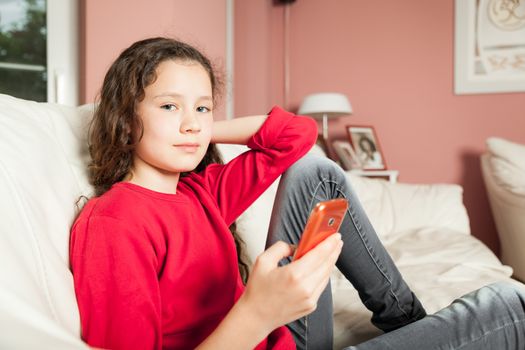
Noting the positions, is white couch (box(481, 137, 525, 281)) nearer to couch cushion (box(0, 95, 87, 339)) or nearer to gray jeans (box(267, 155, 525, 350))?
gray jeans (box(267, 155, 525, 350))

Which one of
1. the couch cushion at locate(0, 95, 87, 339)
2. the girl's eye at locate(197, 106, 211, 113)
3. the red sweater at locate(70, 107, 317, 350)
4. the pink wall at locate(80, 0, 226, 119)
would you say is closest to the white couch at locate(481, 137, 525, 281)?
the pink wall at locate(80, 0, 226, 119)

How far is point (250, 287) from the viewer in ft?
1.97

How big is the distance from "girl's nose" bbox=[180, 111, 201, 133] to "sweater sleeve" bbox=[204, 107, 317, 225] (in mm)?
197

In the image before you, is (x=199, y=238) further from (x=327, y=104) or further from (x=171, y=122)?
(x=327, y=104)

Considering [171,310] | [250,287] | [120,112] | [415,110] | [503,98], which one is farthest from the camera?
[415,110]

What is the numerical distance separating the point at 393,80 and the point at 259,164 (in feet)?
8.86

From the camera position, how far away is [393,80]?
3.50 meters

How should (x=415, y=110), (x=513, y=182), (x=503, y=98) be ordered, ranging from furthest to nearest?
(x=415, y=110) < (x=503, y=98) < (x=513, y=182)

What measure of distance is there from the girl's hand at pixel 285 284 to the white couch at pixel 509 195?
2.23m

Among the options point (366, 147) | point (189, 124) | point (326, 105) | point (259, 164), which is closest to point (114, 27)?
point (326, 105)

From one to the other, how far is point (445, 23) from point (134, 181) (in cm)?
307

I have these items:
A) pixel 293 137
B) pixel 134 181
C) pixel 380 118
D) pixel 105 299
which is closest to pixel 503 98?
pixel 380 118

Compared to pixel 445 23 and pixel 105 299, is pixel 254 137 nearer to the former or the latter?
pixel 105 299

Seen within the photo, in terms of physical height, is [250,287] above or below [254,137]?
below
